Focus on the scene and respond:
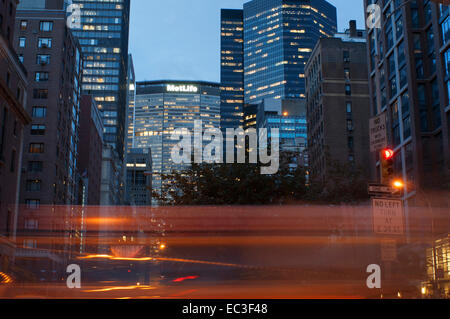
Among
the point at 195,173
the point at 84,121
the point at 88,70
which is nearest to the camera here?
the point at 195,173

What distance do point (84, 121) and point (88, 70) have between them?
8023cm

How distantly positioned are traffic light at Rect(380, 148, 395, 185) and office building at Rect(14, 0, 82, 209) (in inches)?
2807

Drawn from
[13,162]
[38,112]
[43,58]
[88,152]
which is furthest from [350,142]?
[88,152]

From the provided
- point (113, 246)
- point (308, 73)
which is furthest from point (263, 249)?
point (308, 73)

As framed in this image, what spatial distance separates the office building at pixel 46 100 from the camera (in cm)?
8225

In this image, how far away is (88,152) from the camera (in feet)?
398

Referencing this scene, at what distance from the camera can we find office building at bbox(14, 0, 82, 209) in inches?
3238

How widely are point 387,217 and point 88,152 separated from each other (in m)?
113

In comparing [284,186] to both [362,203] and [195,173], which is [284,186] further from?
[362,203]

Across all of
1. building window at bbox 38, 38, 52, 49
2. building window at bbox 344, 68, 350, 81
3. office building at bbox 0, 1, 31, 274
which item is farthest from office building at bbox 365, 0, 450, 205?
building window at bbox 38, 38, 52, 49

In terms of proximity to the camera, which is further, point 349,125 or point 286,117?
point 286,117

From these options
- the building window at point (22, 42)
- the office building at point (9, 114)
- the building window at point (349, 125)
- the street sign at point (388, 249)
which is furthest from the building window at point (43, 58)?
the street sign at point (388, 249)

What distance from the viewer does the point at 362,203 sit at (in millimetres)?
40406

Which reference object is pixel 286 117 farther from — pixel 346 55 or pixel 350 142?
pixel 350 142
